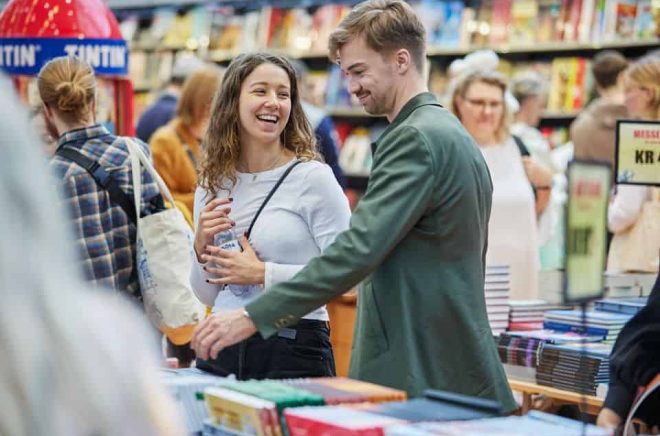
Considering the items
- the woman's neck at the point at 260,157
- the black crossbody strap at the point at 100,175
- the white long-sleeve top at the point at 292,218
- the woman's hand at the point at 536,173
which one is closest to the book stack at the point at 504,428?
the white long-sleeve top at the point at 292,218

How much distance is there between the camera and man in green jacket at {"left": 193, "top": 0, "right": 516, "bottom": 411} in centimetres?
258

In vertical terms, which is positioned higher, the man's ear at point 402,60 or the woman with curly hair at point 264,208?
the man's ear at point 402,60

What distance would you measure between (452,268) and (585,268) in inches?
19.5

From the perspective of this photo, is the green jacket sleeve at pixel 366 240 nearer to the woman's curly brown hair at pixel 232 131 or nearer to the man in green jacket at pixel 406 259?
the man in green jacket at pixel 406 259

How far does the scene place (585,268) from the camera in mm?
2248

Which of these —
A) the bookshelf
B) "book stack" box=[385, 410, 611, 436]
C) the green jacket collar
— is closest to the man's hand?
the green jacket collar

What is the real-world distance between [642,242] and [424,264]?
8.54ft

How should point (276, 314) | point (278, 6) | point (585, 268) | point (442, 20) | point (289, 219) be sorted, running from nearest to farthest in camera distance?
1. point (585, 268)
2. point (276, 314)
3. point (289, 219)
4. point (442, 20)
5. point (278, 6)

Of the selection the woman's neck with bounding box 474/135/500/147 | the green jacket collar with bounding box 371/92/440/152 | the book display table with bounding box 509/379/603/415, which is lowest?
the book display table with bounding box 509/379/603/415

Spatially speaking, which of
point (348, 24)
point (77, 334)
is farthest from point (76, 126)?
point (77, 334)

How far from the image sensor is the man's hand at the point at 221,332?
2.57 metres

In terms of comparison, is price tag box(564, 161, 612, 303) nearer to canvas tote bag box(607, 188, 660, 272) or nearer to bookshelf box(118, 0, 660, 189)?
canvas tote bag box(607, 188, 660, 272)

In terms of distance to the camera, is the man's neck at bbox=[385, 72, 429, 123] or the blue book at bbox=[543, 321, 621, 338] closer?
the man's neck at bbox=[385, 72, 429, 123]

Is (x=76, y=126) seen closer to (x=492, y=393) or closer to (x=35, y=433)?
(x=492, y=393)
